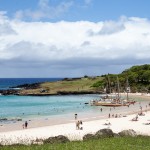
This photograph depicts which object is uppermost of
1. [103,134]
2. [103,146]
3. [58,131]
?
[103,146]

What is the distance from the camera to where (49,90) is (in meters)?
196

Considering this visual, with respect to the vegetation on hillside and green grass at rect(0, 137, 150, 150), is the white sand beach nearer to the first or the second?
green grass at rect(0, 137, 150, 150)

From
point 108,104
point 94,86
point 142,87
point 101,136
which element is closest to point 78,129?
point 101,136

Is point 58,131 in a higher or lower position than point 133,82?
lower

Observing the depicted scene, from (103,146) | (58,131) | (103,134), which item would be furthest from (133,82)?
(103,146)

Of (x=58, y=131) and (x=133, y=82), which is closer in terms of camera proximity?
(x=58, y=131)

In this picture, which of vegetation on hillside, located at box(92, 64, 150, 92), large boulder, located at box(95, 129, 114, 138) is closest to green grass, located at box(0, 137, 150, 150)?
large boulder, located at box(95, 129, 114, 138)

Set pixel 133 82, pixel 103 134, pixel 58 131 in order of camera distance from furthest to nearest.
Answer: pixel 133 82
pixel 58 131
pixel 103 134

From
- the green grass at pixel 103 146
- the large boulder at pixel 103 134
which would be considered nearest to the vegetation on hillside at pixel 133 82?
the large boulder at pixel 103 134

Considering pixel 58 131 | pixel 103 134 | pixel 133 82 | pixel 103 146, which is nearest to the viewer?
pixel 103 146

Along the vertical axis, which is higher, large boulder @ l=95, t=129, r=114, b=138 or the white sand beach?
large boulder @ l=95, t=129, r=114, b=138

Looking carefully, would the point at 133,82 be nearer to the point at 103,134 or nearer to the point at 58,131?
the point at 58,131

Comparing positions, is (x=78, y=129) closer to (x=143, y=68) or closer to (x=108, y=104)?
(x=108, y=104)

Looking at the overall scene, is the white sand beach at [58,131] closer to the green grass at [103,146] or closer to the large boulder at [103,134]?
the large boulder at [103,134]
